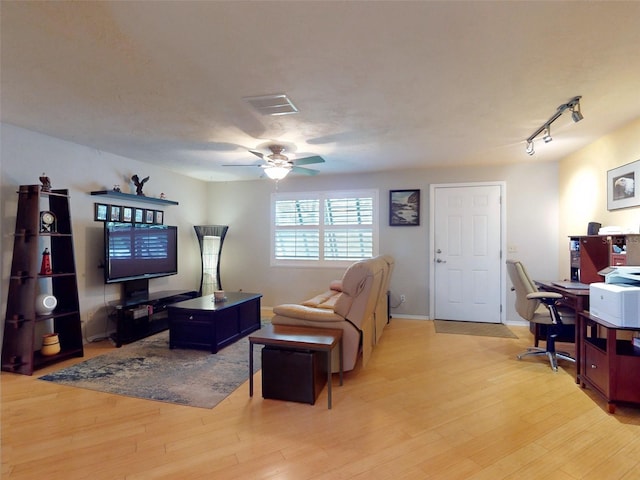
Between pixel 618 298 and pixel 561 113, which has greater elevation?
pixel 561 113

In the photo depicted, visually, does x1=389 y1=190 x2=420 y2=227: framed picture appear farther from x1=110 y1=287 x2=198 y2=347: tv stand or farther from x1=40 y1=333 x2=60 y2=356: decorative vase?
x1=40 y1=333 x2=60 y2=356: decorative vase

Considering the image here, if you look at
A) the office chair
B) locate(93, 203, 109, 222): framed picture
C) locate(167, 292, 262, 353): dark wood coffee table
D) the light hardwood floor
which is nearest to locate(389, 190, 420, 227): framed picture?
the office chair

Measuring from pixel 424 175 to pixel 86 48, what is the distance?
168 inches

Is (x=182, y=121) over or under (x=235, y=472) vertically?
over

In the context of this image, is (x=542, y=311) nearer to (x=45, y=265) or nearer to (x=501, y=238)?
(x=501, y=238)

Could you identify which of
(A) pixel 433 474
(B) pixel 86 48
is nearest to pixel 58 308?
(B) pixel 86 48

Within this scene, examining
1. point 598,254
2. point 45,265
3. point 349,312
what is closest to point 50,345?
point 45,265

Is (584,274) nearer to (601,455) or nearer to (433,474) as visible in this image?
(601,455)

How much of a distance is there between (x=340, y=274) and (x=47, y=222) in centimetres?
375

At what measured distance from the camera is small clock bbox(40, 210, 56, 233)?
3189mm

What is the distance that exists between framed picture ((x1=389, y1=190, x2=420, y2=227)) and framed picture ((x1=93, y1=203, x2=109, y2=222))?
393 cm

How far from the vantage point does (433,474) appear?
5.53 ft

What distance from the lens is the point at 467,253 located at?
15.7 feet

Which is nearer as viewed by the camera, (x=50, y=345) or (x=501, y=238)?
(x=50, y=345)
